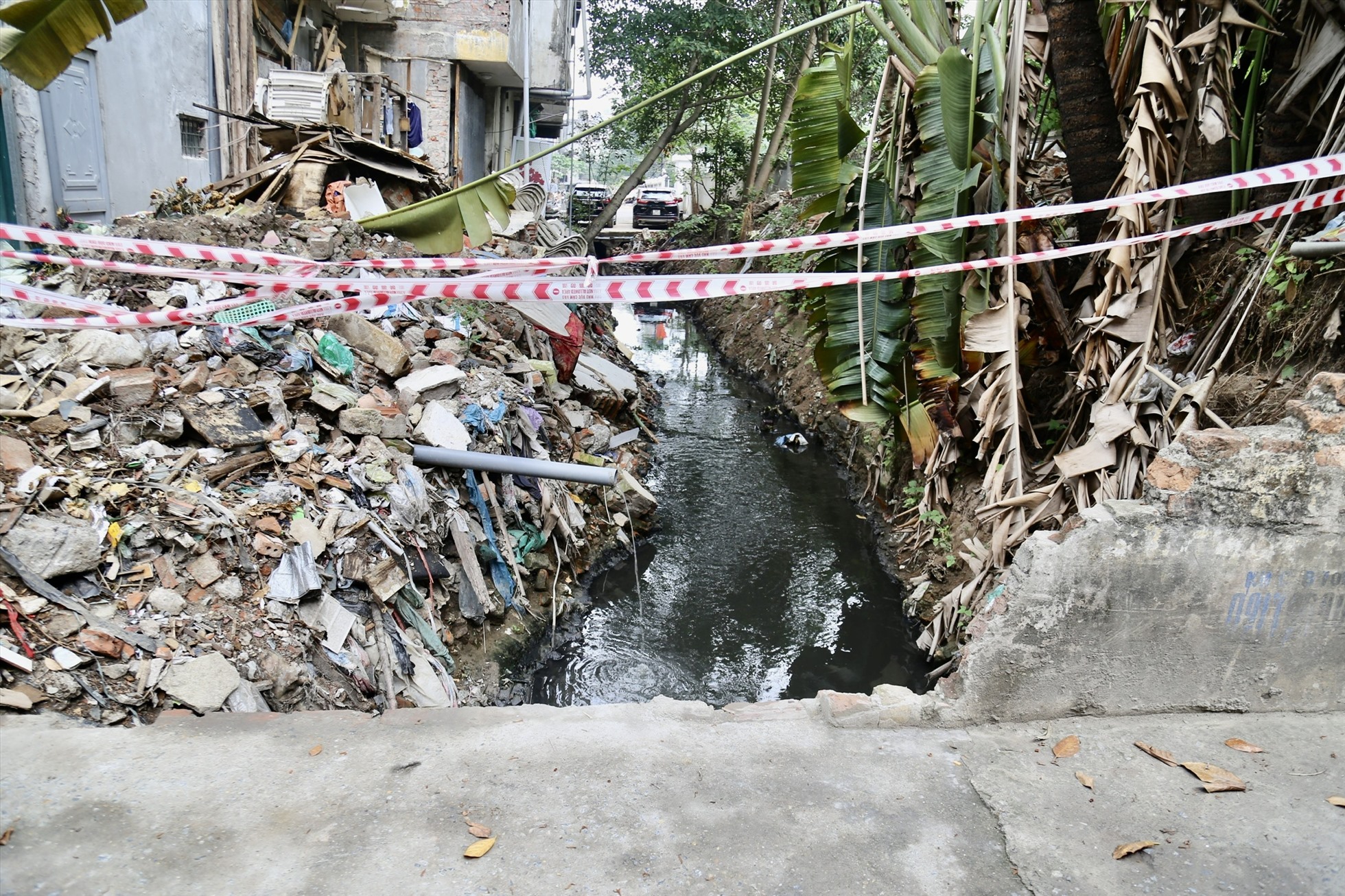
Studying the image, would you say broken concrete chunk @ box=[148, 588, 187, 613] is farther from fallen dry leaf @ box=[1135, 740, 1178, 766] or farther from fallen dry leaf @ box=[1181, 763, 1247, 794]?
fallen dry leaf @ box=[1181, 763, 1247, 794]

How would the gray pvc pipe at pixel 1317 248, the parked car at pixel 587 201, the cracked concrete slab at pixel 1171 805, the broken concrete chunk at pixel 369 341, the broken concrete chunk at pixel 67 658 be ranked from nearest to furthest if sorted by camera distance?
the cracked concrete slab at pixel 1171 805
the broken concrete chunk at pixel 67 658
the gray pvc pipe at pixel 1317 248
the broken concrete chunk at pixel 369 341
the parked car at pixel 587 201

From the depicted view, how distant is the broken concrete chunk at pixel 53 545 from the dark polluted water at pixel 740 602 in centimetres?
292

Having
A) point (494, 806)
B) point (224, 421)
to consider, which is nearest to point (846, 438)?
point (224, 421)

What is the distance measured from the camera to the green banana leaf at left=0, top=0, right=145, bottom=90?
177 inches

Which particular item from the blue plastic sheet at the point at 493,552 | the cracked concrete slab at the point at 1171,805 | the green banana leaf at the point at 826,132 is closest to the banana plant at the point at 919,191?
the green banana leaf at the point at 826,132

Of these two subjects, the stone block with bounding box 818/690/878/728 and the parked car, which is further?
the parked car

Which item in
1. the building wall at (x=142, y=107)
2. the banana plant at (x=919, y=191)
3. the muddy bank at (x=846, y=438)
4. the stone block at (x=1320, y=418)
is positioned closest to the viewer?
the stone block at (x=1320, y=418)

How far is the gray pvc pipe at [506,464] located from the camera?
5.99 m

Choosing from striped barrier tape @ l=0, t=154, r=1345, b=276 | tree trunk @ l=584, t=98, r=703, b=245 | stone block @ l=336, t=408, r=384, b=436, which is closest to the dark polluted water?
stone block @ l=336, t=408, r=384, b=436

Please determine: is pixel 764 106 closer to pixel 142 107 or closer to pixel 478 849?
pixel 142 107

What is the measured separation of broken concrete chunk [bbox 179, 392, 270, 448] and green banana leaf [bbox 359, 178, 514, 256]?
1.84m

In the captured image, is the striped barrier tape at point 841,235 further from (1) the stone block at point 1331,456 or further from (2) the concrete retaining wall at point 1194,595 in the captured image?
(1) the stone block at point 1331,456

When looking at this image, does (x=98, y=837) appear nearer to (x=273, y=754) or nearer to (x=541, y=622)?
(x=273, y=754)

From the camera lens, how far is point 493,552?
20.4 feet
